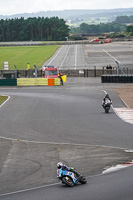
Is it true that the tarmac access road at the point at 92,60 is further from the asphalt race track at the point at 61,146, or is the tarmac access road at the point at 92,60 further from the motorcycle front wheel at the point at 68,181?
the motorcycle front wheel at the point at 68,181

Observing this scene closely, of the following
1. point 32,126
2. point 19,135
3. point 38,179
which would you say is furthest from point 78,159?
point 32,126

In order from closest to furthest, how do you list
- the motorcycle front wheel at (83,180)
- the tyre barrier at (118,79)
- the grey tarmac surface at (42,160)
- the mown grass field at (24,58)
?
the motorcycle front wheel at (83,180), the grey tarmac surface at (42,160), the tyre barrier at (118,79), the mown grass field at (24,58)

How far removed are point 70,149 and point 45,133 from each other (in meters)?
5.48

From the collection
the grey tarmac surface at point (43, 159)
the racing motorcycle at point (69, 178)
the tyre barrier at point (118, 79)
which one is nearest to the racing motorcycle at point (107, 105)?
the grey tarmac surface at point (43, 159)

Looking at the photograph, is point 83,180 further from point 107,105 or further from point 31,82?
point 31,82

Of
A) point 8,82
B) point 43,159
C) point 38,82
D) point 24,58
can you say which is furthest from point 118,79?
point 24,58

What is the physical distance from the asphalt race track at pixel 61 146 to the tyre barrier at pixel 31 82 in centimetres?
1208

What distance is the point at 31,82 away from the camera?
6469 centimetres

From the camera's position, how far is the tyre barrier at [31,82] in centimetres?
6419

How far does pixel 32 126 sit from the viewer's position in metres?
34.8

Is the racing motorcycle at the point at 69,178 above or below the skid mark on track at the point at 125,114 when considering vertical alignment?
above

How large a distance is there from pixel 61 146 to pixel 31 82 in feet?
124

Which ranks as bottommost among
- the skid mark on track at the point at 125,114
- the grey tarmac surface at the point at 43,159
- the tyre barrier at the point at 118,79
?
the skid mark on track at the point at 125,114

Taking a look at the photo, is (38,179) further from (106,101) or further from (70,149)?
(106,101)
